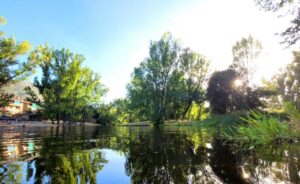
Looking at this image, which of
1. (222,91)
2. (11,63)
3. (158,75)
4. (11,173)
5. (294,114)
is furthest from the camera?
(158,75)

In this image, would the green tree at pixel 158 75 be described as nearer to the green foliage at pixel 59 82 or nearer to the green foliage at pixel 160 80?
the green foliage at pixel 160 80

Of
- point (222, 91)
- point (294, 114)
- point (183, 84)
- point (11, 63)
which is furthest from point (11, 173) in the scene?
point (183, 84)

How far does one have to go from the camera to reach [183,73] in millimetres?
36094

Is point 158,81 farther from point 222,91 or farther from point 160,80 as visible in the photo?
point 222,91

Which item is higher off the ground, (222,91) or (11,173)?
(222,91)

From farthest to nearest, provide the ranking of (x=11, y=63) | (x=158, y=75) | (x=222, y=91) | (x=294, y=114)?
1. (x=158, y=75)
2. (x=222, y=91)
3. (x=11, y=63)
4. (x=294, y=114)

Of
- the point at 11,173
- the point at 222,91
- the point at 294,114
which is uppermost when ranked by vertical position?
the point at 222,91

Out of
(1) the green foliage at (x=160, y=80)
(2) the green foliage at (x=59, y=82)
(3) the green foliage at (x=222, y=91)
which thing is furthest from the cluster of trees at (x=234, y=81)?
(2) the green foliage at (x=59, y=82)

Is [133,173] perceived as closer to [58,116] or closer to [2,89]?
[2,89]

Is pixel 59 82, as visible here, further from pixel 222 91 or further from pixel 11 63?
pixel 222 91

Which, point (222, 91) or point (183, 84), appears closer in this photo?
point (222, 91)

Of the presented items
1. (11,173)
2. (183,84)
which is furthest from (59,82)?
(11,173)

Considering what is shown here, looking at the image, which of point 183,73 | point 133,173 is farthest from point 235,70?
point 133,173

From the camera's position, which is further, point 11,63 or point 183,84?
point 183,84
